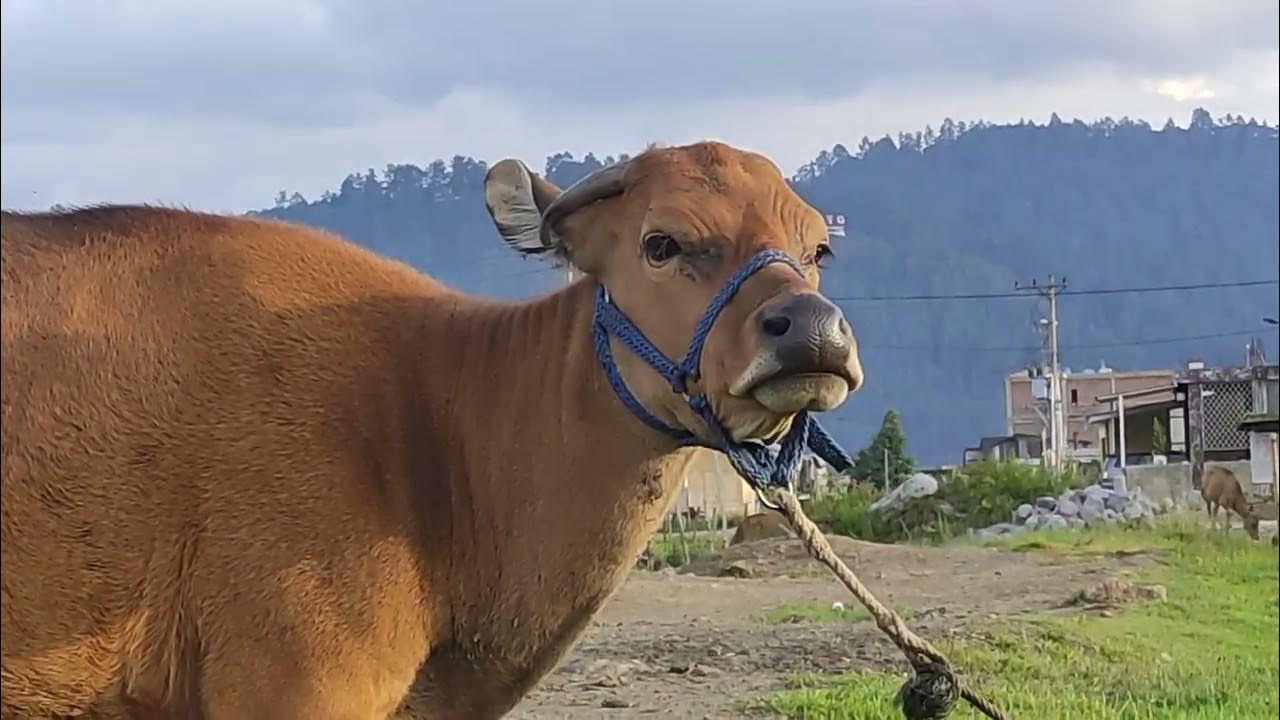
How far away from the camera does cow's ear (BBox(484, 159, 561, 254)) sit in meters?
5.29

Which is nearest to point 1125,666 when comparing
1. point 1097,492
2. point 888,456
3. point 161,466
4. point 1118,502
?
point 161,466

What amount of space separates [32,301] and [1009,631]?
952 centimetres

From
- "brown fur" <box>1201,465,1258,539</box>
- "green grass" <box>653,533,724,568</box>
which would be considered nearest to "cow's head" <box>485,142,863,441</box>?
"green grass" <box>653,533,724,568</box>

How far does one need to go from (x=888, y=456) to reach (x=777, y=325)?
142 feet

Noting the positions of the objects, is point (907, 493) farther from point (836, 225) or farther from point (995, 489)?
point (836, 225)

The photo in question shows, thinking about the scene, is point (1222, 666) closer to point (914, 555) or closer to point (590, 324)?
point (590, 324)

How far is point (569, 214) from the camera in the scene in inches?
197

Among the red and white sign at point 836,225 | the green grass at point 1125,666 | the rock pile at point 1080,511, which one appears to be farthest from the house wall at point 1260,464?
the red and white sign at point 836,225

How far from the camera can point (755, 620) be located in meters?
15.0

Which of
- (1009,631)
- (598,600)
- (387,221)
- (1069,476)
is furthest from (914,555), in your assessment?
(387,221)

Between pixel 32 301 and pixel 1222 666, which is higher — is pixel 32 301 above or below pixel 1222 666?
above

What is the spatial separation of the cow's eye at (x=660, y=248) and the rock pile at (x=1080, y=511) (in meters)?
23.9

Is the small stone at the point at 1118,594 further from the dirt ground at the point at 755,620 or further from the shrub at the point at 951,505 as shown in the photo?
the shrub at the point at 951,505

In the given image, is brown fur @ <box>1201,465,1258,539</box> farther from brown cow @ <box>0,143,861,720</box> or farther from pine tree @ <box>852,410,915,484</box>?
brown cow @ <box>0,143,861,720</box>
